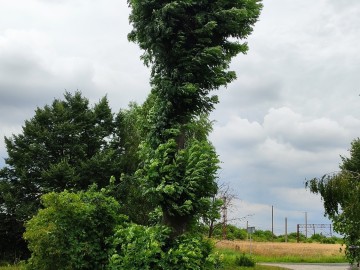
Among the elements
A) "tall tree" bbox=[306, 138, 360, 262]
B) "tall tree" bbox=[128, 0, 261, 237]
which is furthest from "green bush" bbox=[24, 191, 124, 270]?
"tall tree" bbox=[306, 138, 360, 262]

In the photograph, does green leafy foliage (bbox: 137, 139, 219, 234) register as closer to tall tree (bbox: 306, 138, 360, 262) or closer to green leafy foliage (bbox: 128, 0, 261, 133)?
green leafy foliage (bbox: 128, 0, 261, 133)

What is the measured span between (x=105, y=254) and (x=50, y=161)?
18136mm

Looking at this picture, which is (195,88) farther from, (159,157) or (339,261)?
(339,261)

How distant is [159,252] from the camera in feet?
42.5

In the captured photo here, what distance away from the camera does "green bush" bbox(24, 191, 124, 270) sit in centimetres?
1413

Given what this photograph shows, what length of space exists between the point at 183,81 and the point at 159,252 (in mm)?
5437

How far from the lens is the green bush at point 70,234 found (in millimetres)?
14133

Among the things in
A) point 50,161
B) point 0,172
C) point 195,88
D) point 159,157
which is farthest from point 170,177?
point 0,172

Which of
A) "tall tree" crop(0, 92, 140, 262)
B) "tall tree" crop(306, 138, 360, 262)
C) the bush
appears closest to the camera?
"tall tree" crop(306, 138, 360, 262)

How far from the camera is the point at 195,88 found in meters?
13.9

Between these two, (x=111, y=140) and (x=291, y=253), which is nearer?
(x=111, y=140)

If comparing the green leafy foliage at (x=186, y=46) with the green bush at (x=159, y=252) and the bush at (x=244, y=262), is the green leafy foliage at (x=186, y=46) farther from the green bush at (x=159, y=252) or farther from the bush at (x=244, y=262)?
the bush at (x=244, y=262)

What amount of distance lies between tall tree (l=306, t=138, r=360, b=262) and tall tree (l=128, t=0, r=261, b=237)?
10.8ft

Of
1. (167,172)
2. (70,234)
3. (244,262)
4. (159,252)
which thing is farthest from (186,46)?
(244,262)
